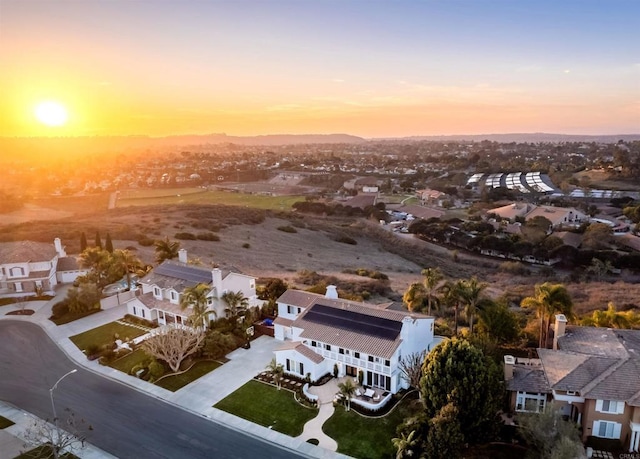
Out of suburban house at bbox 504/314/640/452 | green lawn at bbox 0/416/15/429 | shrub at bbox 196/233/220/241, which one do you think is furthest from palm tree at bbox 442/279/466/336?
shrub at bbox 196/233/220/241

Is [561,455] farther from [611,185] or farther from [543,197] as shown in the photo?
[611,185]

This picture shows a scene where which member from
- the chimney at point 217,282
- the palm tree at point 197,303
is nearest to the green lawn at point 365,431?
the palm tree at point 197,303

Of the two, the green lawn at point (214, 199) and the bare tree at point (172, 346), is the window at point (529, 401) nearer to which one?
the bare tree at point (172, 346)

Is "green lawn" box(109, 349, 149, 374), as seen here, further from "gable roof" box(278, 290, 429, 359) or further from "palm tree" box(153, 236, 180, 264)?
"palm tree" box(153, 236, 180, 264)

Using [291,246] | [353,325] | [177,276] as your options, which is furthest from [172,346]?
[291,246]

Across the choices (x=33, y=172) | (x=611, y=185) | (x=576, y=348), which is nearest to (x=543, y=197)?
(x=611, y=185)
